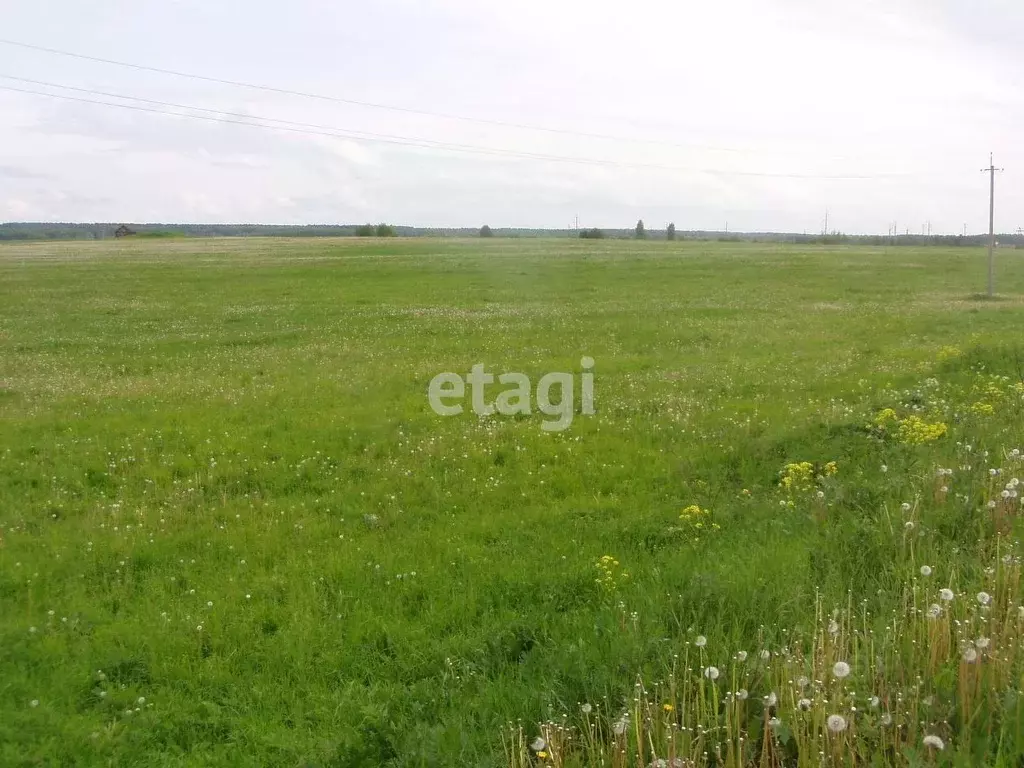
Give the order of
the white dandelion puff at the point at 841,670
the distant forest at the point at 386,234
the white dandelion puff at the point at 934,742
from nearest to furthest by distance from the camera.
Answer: the white dandelion puff at the point at 934,742 < the white dandelion puff at the point at 841,670 < the distant forest at the point at 386,234

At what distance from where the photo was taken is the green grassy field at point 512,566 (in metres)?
3.90

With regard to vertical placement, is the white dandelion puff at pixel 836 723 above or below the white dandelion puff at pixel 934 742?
above

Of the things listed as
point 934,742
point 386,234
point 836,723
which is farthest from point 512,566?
point 386,234

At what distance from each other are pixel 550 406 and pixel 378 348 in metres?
7.49

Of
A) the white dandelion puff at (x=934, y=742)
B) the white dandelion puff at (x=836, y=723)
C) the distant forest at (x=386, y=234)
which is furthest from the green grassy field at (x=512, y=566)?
the distant forest at (x=386, y=234)

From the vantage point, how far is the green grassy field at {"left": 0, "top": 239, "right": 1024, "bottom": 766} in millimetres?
3900

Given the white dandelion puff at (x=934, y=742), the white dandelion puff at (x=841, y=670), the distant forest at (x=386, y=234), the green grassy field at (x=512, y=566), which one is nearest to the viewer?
the white dandelion puff at (x=934, y=742)

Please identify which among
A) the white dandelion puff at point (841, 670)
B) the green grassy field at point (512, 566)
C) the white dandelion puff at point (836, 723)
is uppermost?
the white dandelion puff at point (841, 670)

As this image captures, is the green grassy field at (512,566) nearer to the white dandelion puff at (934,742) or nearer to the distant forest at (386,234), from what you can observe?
the white dandelion puff at (934,742)

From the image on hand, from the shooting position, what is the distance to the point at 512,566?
6.47 metres

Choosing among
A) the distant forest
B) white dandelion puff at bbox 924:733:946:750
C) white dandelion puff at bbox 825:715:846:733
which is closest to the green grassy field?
white dandelion puff at bbox 924:733:946:750

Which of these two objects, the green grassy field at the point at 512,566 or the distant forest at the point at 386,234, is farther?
the distant forest at the point at 386,234

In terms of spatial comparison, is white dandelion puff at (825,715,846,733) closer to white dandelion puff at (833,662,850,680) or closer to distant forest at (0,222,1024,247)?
white dandelion puff at (833,662,850,680)

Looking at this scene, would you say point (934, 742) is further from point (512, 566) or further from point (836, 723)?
point (512, 566)
